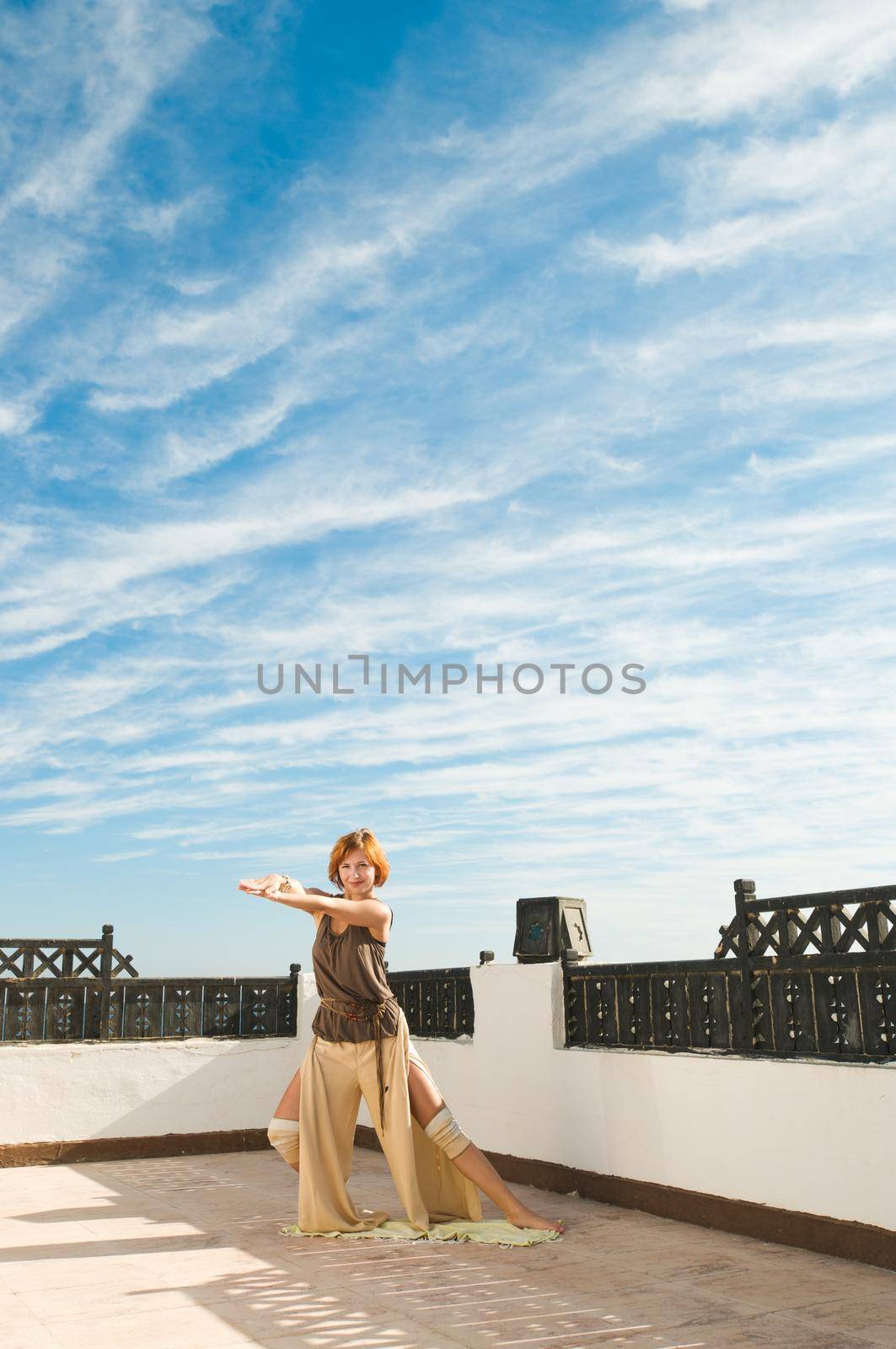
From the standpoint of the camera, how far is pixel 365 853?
20.3 ft

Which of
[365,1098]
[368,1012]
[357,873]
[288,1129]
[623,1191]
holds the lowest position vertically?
[623,1191]

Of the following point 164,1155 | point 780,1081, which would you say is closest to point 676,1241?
point 780,1081

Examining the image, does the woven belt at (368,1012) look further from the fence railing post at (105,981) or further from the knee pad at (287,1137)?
the fence railing post at (105,981)

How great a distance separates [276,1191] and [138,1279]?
8.00 feet

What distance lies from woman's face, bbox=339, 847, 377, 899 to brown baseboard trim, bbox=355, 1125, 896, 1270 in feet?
7.84

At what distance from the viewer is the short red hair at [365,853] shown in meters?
6.20

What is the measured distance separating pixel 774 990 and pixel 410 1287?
2.39 meters

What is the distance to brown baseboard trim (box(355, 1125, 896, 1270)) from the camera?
512 cm

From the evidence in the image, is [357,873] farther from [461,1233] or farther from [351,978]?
[461,1233]

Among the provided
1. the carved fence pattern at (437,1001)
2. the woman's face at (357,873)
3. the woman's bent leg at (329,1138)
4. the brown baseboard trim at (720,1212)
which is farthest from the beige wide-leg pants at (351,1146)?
the carved fence pattern at (437,1001)

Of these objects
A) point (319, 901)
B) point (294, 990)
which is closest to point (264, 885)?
point (319, 901)

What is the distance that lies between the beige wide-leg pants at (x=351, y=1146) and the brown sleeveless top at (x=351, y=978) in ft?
0.20

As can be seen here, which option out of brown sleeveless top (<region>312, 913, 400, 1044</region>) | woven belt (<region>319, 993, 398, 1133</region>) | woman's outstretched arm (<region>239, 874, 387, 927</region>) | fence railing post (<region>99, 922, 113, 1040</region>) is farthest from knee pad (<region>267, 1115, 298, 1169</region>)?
fence railing post (<region>99, 922, 113, 1040</region>)

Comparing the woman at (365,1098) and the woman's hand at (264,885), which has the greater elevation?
the woman's hand at (264,885)
